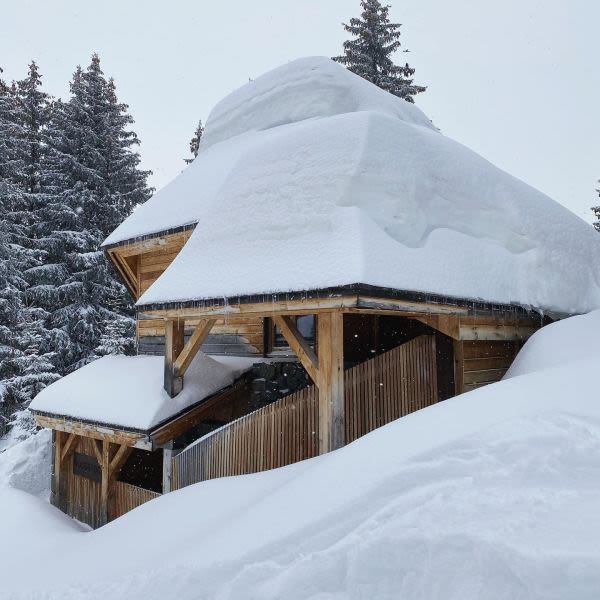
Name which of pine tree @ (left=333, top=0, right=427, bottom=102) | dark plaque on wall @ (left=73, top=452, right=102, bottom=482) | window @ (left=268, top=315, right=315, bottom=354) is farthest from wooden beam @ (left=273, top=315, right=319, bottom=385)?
pine tree @ (left=333, top=0, right=427, bottom=102)

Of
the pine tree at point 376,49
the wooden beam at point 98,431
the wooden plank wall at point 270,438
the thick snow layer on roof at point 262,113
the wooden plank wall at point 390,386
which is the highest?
the pine tree at point 376,49

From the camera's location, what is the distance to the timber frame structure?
5.25m

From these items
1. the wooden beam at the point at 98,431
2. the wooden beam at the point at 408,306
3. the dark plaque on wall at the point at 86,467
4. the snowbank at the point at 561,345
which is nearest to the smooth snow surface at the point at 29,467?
the dark plaque on wall at the point at 86,467

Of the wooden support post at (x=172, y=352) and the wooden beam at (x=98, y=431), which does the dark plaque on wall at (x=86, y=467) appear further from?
the wooden support post at (x=172, y=352)

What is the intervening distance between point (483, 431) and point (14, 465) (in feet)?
48.7

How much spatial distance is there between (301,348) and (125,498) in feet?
15.6

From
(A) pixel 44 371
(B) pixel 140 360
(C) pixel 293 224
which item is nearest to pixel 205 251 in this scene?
(C) pixel 293 224

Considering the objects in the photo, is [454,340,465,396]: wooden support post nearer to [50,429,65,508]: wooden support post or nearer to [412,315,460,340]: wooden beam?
[412,315,460,340]: wooden beam

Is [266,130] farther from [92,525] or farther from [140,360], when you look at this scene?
[92,525]

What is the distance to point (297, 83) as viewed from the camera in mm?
11555

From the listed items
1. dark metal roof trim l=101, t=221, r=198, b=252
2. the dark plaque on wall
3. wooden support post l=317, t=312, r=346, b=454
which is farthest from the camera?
dark metal roof trim l=101, t=221, r=198, b=252

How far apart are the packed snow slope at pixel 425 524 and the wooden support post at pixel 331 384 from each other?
1.25m

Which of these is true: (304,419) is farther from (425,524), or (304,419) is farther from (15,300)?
(15,300)

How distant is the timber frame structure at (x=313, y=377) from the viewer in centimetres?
525
